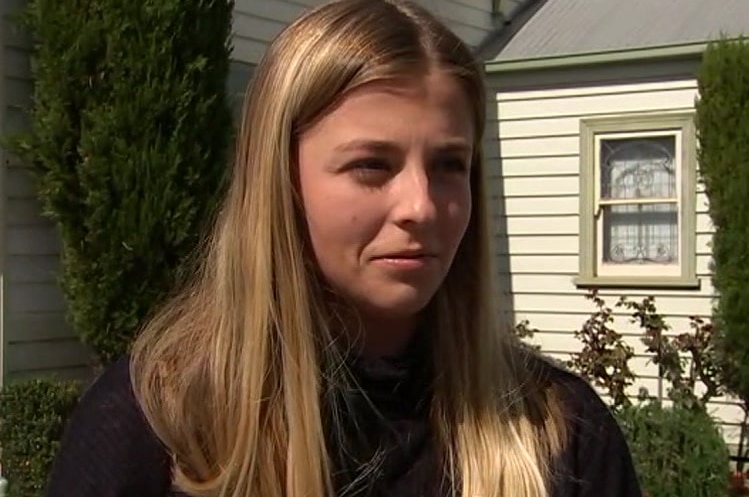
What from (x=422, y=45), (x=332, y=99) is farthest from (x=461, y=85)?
(x=332, y=99)

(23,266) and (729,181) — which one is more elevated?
(729,181)

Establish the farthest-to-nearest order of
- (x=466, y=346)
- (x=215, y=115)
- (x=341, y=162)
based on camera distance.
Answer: (x=215, y=115) < (x=466, y=346) < (x=341, y=162)

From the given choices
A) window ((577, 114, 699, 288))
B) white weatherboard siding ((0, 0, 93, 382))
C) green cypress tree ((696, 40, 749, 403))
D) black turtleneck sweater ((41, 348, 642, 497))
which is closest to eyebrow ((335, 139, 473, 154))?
black turtleneck sweater ((41, 348, 642, 497))

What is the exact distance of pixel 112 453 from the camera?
1507 millimetres

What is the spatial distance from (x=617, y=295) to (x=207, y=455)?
27.2 feet

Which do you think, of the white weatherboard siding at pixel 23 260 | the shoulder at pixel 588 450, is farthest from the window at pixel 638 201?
the shoulder at pixel 588 450

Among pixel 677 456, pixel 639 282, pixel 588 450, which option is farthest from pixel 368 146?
pixel 639 282

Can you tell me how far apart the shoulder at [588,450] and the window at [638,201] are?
7.70 m

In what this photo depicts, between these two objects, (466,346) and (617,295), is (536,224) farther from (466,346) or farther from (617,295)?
(466,346)

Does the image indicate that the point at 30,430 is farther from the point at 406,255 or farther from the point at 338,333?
the point at 406,255

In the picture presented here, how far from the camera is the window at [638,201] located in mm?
9219

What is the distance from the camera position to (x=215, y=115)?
276 inches

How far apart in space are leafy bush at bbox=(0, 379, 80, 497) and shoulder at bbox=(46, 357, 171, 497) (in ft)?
16.4

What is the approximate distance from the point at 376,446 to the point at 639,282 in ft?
26.5
